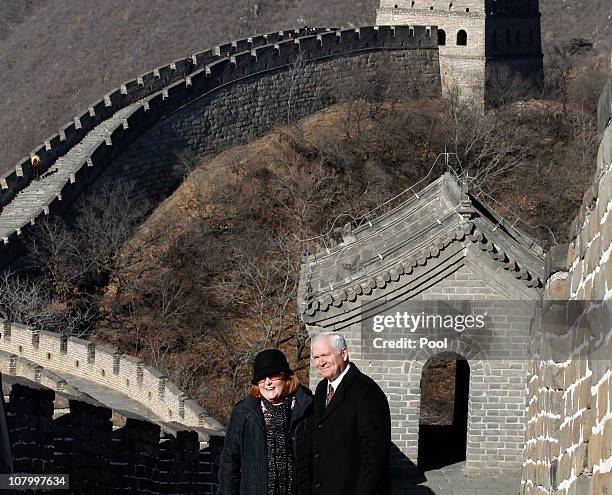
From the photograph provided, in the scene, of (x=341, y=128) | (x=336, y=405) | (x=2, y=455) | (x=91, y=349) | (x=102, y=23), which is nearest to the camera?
(x=2, y=455)

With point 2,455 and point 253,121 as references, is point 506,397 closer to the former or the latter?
point 2,455

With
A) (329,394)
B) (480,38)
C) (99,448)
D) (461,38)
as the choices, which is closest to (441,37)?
(461,38)

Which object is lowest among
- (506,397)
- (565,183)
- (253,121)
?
(506,397)

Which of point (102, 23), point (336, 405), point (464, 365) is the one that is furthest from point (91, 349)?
point (102, 23)

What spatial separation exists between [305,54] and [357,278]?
2808 cm

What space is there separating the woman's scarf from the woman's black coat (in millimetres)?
32

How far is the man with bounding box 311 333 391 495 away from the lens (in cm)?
846

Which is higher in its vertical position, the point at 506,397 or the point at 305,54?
the point at 305,54

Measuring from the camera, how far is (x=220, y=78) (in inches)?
1679

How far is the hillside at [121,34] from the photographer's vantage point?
234 ft

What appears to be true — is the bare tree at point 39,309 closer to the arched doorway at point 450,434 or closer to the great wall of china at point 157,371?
the great wall of china at point 157,371

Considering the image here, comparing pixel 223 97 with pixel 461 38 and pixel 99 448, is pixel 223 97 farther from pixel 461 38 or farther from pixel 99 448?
pixel 99 448

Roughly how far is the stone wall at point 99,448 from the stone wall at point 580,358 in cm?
490

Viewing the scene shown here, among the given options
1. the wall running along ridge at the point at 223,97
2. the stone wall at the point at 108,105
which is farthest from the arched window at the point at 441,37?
the stone wall at the point at 108,105
